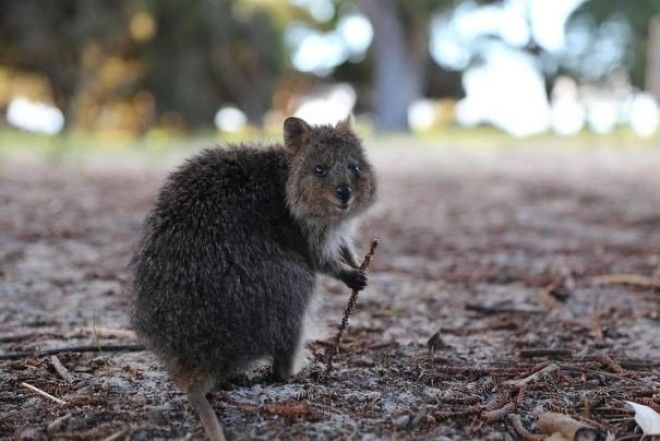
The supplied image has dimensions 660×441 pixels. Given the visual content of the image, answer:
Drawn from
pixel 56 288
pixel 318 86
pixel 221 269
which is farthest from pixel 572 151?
pixel 318 86

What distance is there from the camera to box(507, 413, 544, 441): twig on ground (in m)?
2.53

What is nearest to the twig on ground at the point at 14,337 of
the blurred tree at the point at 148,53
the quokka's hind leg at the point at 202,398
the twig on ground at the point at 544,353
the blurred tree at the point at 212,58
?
the quokka's hind leg at the point at 202,398

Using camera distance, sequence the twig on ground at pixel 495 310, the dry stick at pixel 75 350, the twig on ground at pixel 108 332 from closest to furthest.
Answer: the dry stick at pixel 75 350, the twig on ground at pixel 108 332, the twig on ground at pixel 495 310

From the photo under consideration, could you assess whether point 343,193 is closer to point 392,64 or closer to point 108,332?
point 108,332

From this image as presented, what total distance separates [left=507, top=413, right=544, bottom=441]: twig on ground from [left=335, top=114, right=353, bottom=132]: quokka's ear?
5.47 feet

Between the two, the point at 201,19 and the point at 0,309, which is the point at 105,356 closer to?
the point at 0,309

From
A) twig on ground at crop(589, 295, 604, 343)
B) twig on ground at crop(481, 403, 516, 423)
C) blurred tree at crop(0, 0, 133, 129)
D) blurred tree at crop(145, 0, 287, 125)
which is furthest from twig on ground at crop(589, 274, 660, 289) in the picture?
blurred tree at crop(145, 0, 287, 125)

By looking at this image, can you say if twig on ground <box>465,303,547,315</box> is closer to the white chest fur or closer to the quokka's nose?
the white chest fur

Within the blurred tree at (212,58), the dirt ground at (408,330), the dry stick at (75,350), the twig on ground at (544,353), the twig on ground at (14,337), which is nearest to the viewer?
the dirt ground at (408,330)

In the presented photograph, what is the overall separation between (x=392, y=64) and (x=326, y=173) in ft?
76.0

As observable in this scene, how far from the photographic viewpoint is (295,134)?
3596 millimetres

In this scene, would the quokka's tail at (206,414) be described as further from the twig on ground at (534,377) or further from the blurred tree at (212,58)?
the blurred tree at (212,58)

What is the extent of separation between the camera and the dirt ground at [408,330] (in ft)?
8.79

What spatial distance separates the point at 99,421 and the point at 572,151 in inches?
541
